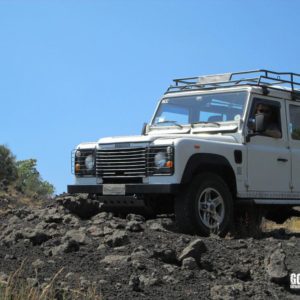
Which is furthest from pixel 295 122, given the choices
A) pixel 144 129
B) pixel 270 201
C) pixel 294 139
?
pixel 144 129

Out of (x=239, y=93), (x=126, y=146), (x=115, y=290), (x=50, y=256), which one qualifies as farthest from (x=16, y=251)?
(x=239, y=93)

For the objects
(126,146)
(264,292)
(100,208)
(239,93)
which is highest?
(239,93)

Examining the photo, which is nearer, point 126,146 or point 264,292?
point 264,292

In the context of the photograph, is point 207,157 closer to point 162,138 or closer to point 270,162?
point 162,138

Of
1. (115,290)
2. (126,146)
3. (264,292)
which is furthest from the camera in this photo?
(126,146)

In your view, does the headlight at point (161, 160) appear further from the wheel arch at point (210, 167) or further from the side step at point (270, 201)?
the side step at point (270, 201)

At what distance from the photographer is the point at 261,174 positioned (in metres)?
9.90

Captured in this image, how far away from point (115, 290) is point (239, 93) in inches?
204

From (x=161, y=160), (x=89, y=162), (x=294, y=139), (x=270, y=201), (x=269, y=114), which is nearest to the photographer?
(x=161, y=160)

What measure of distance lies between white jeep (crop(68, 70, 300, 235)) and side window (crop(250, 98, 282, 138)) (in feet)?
0.05

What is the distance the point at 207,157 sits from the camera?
898cm

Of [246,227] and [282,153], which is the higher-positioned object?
[282,153]

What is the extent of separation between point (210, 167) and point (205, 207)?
611 mm

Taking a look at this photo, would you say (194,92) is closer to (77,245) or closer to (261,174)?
(261,174)
